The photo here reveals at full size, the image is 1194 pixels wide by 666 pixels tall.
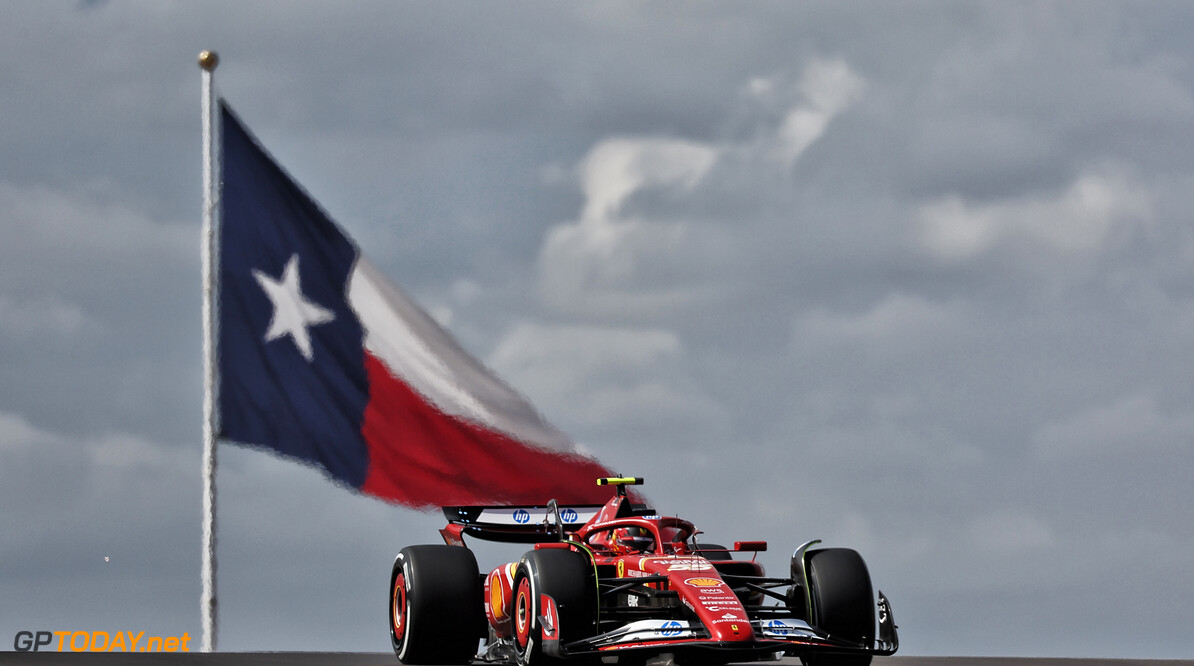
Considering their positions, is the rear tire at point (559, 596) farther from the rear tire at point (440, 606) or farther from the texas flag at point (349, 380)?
the texas flag at point (349, 380)

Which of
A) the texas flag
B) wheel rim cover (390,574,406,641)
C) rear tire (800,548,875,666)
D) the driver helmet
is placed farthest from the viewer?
the texas flag

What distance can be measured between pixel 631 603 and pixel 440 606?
2267mm

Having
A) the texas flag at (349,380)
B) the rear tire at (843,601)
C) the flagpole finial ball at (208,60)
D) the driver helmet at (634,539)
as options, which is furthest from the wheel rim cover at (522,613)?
the flagpole finial ball at (208,60)

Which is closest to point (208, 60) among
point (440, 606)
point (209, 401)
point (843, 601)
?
point (209, 401)

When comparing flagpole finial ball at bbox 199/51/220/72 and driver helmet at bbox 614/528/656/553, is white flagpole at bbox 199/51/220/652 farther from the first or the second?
driver helmet at bbox 614/528/656/553

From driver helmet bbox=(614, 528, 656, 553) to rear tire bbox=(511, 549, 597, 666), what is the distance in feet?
6.94

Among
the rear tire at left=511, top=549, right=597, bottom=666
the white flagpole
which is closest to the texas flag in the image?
the white flagpole

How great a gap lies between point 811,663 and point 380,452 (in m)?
9.95

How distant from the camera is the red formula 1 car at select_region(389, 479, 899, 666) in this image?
1767 centimetres

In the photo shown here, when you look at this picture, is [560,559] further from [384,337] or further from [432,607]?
[384,337]

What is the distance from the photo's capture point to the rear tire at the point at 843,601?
63.6ft

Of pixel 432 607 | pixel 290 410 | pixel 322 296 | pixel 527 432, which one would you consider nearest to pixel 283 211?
pixel 322 296

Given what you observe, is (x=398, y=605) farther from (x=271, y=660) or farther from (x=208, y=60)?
(x=208, y=60)

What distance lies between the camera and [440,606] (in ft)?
65.1
